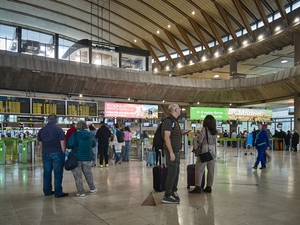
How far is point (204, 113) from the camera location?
2078cm

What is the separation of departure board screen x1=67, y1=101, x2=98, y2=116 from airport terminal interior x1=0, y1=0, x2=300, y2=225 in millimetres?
56

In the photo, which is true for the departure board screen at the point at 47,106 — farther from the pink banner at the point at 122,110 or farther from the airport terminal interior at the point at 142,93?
the pink banner at the point at 122,110

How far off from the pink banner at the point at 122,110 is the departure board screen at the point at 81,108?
6.95 ft

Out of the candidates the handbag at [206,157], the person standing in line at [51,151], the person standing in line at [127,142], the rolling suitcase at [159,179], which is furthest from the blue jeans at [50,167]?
the person standing in line at [127,142]

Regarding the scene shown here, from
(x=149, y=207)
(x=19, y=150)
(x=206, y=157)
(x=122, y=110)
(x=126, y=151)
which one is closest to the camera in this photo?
(x=149, y=207)

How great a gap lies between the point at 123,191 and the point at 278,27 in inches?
778

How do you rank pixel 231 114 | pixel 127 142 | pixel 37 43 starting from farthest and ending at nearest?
1. pixel 231 114
2. pixel 37 43
3. pixel 127 142

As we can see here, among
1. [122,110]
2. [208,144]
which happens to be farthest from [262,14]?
[208,144]

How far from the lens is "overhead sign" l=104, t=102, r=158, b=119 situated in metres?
17.5

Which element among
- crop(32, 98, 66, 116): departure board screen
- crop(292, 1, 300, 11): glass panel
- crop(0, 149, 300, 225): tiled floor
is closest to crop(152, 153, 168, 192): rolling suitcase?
crop(0, 149, 300, 225): tiled floor

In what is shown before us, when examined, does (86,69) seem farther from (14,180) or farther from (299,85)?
(299,85)

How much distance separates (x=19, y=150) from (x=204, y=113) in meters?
13.3

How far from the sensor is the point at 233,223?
3.57m

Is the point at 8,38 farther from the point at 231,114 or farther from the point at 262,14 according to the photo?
the point at 262,14
